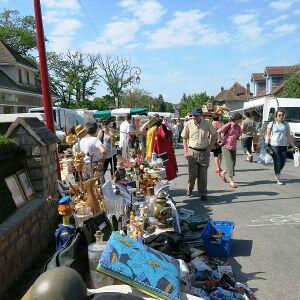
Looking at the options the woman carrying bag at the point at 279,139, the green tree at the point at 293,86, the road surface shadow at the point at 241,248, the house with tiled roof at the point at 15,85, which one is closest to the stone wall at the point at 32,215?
the road surface shadow at the point at 241,248

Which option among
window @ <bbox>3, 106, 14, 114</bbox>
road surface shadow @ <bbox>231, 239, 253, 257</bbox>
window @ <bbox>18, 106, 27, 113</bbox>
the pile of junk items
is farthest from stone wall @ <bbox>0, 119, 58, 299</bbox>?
window @ <bbox>18, 106, 27, 113</bbox>

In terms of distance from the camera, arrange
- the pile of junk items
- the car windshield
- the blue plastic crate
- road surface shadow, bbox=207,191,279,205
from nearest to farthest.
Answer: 1. the pile of junk items
2. the blue plastic crate
3. road surface shadow, bbox=207,191,279,205
4. the car windshield

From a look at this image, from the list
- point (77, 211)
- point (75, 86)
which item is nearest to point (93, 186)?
point (77, 211)

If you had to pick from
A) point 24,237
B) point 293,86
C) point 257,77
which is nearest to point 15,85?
point 293,86

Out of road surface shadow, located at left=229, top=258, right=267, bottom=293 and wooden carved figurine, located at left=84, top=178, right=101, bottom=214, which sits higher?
wooden carved figurine, located at left=84, top=178, right=101, bottom=214

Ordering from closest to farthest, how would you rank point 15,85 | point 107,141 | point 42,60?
point 42,60, point 107,141, point 15,85

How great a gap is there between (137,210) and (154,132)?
376 cm

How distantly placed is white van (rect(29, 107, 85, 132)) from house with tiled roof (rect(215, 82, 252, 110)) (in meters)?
44.1

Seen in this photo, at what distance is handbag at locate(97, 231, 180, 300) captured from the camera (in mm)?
2885

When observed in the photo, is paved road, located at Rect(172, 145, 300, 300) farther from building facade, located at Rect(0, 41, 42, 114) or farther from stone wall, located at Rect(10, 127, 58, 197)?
building facade, located at Rect(0, 41, 42, 114)

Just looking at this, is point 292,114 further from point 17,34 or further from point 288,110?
point 17,34

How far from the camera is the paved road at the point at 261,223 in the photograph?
4.39m

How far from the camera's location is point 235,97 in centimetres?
7394

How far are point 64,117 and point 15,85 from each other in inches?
305
